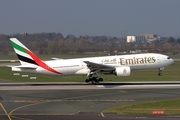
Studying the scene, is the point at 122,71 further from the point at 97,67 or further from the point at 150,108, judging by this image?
the point at 150,108

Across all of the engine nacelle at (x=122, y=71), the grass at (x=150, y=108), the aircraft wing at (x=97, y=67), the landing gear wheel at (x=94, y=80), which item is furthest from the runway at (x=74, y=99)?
the aircraft wing at (x=97, y=67)

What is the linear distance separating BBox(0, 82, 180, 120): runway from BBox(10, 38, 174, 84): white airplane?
2370mm

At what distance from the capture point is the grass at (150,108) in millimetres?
30359

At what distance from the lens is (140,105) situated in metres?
33.8

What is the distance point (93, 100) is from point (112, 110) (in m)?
6.02

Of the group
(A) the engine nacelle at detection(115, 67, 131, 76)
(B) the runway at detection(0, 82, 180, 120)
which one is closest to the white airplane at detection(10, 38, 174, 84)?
(A) the engine nacelle at detection(115, 67, 131, 76)

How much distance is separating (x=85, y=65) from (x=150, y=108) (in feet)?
68.4

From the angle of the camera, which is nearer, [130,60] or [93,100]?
[93,100]

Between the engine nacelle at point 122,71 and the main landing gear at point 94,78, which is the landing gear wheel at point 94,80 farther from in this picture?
the engine nacelle at point 122,71

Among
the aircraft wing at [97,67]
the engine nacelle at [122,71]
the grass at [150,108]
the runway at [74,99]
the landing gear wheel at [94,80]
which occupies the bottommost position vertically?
the grass at [150,108]

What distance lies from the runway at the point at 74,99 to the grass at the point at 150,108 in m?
1.42

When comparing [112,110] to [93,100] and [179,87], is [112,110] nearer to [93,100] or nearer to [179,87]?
[93,100]

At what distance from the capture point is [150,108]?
1278 inches

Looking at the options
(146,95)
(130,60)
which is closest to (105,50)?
(130,60)
